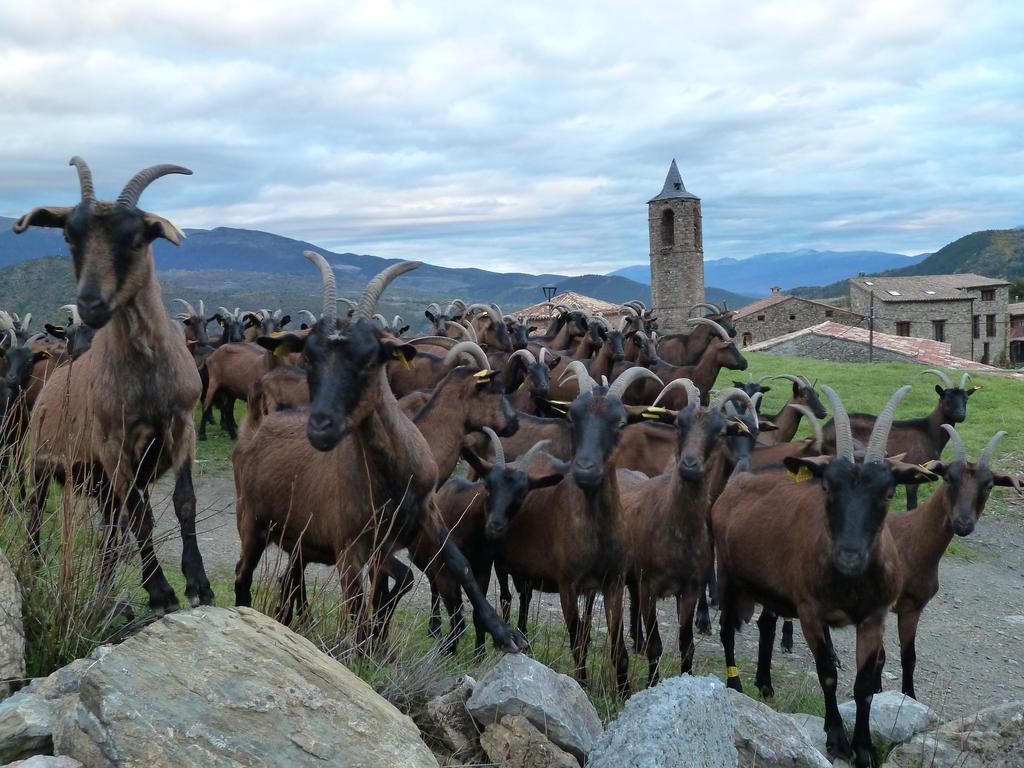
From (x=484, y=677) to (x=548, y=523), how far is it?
2593 mm

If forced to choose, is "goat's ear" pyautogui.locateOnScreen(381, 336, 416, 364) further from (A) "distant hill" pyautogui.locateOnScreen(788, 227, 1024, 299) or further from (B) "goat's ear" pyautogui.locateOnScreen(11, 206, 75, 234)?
(A) "distant hill" pyautogui.locateOnScreen(788, 227, 1024, 299)

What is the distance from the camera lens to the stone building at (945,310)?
179 feet

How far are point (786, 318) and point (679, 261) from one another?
7.56m

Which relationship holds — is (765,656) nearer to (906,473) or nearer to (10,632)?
(906,473)

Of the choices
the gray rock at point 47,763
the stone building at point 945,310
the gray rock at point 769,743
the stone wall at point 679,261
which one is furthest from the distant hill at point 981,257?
the gray rock at point 47,763

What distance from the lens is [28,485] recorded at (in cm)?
505

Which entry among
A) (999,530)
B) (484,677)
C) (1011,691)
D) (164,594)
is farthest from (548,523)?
(999,530)

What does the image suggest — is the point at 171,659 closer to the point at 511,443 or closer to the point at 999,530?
the point at 511,443

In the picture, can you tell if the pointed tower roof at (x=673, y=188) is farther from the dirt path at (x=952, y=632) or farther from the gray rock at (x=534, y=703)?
the gray rock at (x=534, y=703)

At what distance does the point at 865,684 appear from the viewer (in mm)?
5934

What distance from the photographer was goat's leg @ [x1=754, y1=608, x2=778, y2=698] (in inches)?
289

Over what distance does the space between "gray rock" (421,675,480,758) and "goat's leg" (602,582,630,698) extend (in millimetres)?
1667

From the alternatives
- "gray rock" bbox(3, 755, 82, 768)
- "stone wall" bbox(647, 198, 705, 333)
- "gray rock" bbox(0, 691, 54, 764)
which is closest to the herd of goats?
"gray rock" bbox(0, 691, 54, 764)

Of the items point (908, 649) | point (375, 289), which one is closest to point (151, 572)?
point (375, 289)
